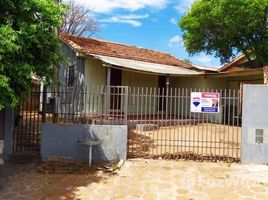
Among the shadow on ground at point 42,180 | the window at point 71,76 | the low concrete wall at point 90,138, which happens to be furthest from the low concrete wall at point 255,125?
the window at point 71,76

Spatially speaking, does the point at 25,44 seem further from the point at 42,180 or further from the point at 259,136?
the point at 259,136

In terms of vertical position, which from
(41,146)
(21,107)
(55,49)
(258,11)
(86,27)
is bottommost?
(41,146)

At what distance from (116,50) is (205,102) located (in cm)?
1119

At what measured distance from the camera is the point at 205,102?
1038 cm

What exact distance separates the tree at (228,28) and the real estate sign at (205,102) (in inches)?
415

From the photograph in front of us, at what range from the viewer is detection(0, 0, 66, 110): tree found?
7.43 m

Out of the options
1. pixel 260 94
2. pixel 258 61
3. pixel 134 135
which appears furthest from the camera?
pixel 258 61

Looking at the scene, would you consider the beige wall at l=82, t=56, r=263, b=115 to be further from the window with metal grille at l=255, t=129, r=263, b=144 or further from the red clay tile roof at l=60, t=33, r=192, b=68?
the window with metal grille at l=255, t=129, r=263, b=144

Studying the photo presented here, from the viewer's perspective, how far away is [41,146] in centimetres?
1002

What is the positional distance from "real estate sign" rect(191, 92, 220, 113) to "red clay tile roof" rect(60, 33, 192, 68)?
840cm

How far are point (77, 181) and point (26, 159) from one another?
2463 millimetres

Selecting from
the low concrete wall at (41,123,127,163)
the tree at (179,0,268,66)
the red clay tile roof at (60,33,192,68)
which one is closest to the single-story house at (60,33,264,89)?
the red clay tile roof at (60,33,192,68)

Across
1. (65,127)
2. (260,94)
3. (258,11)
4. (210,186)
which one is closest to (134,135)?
(65,127)

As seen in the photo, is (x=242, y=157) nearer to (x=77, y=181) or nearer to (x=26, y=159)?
(x=77, y=181)
